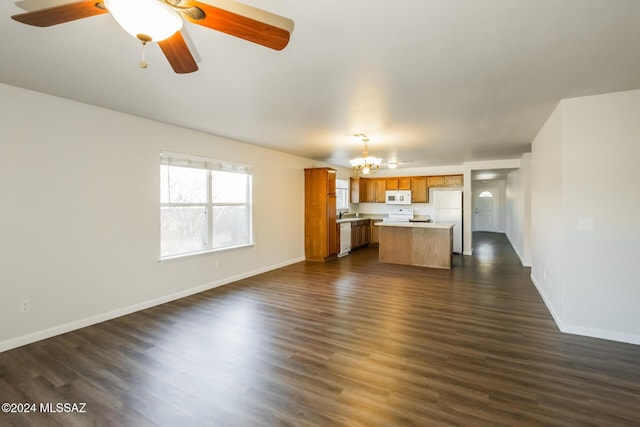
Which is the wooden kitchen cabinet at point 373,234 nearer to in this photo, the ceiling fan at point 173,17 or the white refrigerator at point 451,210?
the white refrigerator at point 451,210

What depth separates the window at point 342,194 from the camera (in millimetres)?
9172

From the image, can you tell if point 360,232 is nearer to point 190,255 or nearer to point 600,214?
point 190,255

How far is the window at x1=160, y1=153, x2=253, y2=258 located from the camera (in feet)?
14.1

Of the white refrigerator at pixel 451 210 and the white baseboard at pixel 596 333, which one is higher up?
the white refrigerator at pixel 451 210

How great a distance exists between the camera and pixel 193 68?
6.06 feet

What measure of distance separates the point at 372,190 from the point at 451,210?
8.24 ft

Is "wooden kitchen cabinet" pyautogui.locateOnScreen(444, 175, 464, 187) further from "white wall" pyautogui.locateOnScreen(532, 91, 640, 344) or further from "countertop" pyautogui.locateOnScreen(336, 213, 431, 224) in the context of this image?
"white wall" pyautogui.locateOnScreen(532, 91, 640, 344)

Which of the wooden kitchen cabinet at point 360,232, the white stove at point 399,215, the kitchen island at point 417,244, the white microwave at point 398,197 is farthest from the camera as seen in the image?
the white stove at point 399,215

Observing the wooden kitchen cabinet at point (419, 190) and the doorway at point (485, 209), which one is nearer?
the wooden kitchen cabinet at point (419, 190)

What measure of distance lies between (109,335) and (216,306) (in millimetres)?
1194

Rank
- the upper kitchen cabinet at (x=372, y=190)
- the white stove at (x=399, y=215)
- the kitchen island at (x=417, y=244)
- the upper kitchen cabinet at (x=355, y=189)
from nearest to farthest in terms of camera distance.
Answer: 1. the kitchen island at (x=417, y=244)
2. the white stove at (x=399, y=215)
3. the upper kitchen cabinet at (x=372, y=190)
4. the upper kitchen cabinet at (x=355, y=189)

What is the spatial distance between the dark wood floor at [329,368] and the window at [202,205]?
0.98 m

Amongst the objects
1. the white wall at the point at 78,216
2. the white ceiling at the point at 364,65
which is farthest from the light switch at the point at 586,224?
the white wall at the point at 78,216

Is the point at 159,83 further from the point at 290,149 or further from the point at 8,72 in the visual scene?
the point at 290,149
